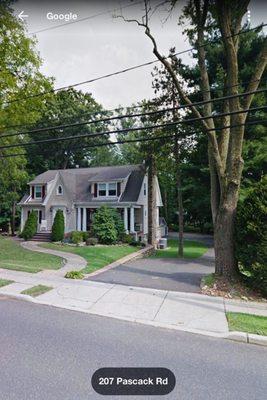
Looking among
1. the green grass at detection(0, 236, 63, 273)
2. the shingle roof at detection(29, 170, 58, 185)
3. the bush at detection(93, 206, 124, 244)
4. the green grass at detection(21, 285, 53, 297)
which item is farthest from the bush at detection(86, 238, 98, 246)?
the green grass at detection(21, 285, 53, 297)

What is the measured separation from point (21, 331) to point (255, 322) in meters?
4.81

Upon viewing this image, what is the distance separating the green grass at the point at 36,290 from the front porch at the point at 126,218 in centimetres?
1459

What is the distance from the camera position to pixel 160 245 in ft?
75.5

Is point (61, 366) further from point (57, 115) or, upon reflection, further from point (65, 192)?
point (57, 115)

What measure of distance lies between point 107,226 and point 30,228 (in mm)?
6852

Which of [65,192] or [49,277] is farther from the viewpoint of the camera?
[65,192]

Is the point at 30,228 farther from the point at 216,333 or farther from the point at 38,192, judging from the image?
the point at 216,333

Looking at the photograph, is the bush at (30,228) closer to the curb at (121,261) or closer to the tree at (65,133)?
the curb at (121,261)

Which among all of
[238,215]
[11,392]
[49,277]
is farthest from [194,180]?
[11,392]

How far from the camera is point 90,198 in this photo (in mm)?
24703

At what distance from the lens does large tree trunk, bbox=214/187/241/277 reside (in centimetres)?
880

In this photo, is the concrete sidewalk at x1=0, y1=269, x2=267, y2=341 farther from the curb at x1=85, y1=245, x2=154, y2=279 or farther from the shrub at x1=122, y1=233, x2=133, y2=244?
the shrub at x1=122, y1=233, x2=133, y2=244

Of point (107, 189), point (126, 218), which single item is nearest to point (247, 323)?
point (126, 218)

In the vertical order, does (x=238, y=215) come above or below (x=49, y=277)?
above
